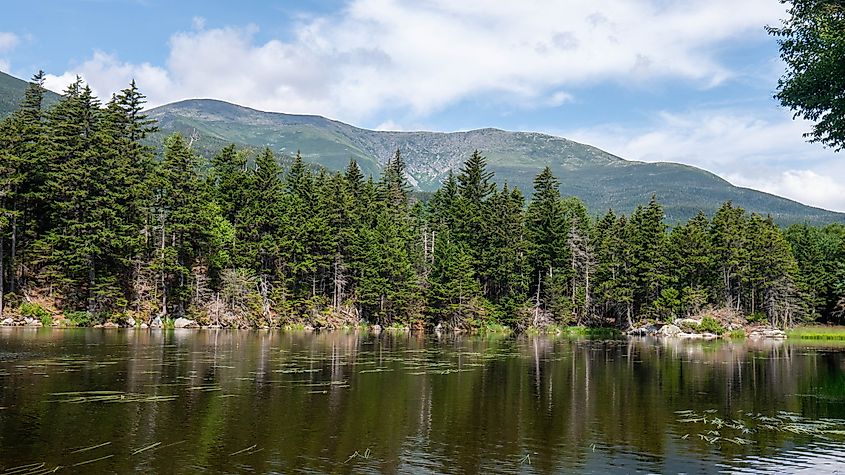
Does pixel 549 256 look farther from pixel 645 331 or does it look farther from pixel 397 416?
pixel 397 416

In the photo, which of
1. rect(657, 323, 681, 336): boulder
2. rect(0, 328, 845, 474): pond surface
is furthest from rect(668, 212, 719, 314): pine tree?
rect(0, 328, 845, 474): pond surface

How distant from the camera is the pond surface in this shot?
13516 mm

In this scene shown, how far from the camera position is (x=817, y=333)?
3022 inches

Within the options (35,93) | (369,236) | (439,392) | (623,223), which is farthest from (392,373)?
(623,223)

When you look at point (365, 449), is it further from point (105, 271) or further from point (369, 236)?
point (369, 236)

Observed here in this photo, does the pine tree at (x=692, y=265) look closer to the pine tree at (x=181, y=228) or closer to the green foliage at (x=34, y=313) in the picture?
the pine tree at (x=181, y=228)

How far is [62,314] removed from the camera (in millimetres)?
57531

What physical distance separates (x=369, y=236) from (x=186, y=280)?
20322mm

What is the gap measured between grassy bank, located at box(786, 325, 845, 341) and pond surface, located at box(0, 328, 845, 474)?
159 feet

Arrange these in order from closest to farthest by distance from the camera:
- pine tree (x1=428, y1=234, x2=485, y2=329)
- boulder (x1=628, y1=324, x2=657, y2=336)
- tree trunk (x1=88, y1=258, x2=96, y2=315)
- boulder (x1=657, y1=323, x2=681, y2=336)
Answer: tree trunk (x1=88, y1=258, x2=96, y2=315), pine tree (x1=428, y1=234, x2=485, y2=329), boulder (x1=657, y1=323, x2=681, y2=336), boulder (x1=628, y1=324, x2=657, y2=336)

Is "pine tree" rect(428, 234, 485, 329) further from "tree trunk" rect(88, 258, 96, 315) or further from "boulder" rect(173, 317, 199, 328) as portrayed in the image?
"tree trunk" rect(88, 258, 96, 315)

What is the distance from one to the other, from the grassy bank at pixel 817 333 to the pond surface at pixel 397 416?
159 ft

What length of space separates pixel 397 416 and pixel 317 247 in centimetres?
5859

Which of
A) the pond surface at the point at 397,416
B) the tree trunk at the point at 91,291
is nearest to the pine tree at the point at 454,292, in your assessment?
the tree trunk at the point at 91,291
